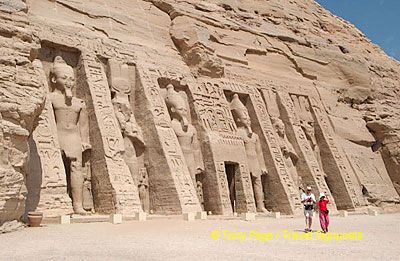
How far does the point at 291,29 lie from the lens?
82.5ft

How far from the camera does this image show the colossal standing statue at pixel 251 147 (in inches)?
696

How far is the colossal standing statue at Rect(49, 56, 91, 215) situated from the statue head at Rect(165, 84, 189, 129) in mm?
3287

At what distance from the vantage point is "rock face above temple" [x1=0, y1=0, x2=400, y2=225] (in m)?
11.2

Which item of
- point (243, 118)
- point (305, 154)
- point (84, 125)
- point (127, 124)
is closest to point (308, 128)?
point (305, 154)

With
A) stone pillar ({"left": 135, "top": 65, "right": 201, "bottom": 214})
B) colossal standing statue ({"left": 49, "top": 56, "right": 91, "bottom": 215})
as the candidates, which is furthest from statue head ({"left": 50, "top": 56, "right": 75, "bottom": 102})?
stone pillar ({"left": 135, "top": 65, "right": 201, "bottom": 214})

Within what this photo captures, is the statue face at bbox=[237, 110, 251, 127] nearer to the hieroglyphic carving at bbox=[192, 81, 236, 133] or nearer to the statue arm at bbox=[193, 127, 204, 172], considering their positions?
the hieroglyphic carving at bbox=[192, 81, 236, 133]

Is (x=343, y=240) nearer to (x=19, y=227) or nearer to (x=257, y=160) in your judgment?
(x=19, y=227)

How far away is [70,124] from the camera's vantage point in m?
13.6

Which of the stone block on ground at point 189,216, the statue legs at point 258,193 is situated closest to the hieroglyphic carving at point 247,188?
the statue legs at point 258,193

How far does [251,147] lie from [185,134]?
3.39m

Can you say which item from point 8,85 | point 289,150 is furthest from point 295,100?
point 8,85

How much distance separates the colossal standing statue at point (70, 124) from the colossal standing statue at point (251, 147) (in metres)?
6.71

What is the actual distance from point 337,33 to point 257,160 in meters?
14.1

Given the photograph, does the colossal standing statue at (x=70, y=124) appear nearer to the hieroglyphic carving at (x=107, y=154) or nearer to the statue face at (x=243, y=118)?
the hieroglyphic carving at (x=107, y=154)
